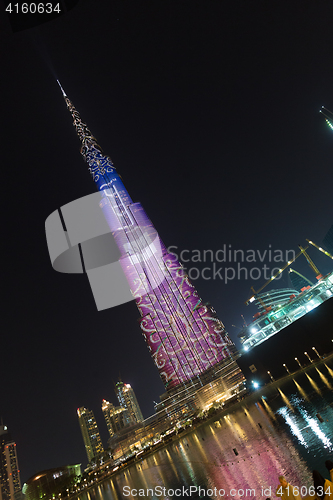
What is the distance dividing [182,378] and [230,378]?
15.8 meters

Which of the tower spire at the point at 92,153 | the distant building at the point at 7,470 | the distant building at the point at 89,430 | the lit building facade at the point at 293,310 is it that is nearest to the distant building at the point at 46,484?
the distant building at the point at 7,470

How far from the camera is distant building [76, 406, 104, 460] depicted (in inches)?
7313

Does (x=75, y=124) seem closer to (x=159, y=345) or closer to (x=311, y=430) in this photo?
(x=159, y=345)

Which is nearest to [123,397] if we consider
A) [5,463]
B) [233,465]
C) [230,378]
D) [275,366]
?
[5,463]

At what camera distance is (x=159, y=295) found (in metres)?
75.3

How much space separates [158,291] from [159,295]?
3.78 feet

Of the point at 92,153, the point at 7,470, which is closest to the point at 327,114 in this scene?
the point at 92,153

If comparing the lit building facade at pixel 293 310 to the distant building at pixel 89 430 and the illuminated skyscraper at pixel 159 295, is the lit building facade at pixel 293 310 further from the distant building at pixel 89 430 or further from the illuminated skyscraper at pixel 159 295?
the distant building at pixel 89 430

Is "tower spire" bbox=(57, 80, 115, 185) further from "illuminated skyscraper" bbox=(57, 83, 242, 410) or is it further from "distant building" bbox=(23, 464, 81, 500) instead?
"distant building" bbox=(23, 464, 81, 500)

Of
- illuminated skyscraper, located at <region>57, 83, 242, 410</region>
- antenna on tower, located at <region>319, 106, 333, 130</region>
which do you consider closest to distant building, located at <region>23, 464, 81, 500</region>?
illuminated skyscraper, located at <region>57, 83, 242, 410</region>

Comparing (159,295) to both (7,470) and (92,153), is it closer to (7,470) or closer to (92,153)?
(92,153)

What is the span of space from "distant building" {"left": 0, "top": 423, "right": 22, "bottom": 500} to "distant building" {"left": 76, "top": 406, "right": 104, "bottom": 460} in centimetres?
4753

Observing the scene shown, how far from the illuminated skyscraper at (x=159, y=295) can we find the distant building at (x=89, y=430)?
159031mm

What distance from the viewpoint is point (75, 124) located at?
81250mm
